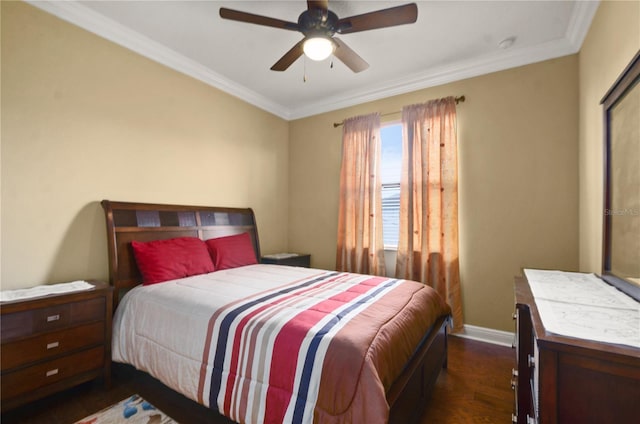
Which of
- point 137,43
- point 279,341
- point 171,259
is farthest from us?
point 137,43

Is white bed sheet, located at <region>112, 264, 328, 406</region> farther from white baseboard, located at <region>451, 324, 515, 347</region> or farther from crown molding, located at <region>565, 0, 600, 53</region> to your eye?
crown molding, located at <region>565, 0, 600, 53</region>

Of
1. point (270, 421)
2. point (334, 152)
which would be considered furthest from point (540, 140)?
point (270, 421)

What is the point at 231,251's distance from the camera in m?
3.07

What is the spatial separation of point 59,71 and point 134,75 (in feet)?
1.86

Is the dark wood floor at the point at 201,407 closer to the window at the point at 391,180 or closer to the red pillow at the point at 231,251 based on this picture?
the red pillow at the point at 231,251

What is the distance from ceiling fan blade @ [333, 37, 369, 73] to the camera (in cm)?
214

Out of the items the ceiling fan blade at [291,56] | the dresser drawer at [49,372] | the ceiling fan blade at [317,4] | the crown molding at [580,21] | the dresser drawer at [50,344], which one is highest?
the crown molding at [580,21]

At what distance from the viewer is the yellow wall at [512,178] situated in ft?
8.66

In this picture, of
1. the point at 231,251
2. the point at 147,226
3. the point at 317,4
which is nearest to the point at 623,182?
the point at 317,4

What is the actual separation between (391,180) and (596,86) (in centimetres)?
197

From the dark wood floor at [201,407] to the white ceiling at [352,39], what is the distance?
284 centimetres

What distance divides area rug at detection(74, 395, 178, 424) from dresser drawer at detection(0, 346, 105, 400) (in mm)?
326

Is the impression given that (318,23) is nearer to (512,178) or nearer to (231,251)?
(231,251)

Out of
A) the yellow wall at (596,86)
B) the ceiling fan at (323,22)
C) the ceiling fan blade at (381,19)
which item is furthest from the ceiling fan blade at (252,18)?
the yellow wall at (596,86)
